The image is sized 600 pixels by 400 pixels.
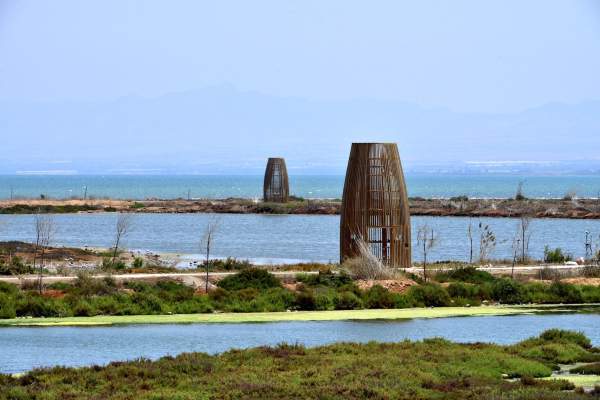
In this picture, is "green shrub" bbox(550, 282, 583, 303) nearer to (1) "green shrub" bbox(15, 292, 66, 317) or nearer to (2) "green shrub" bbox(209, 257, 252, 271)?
(2) "green shrub" bbox(209, 257, 252, 271)

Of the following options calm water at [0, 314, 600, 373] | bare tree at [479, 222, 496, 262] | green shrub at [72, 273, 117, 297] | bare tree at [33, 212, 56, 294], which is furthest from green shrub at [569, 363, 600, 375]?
bare tree at [479, 222, 496, 262]

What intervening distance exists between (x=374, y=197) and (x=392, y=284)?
453cm

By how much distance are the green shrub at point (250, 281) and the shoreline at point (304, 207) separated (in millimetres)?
56231

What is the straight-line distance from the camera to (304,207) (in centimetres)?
10125

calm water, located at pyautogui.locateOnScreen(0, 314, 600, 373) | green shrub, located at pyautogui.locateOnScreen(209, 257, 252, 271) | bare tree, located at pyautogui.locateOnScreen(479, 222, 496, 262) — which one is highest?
bare tree, located at pyautogui.locateOnScreen(479, 222, 496, 262)

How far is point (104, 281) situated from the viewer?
35656mm

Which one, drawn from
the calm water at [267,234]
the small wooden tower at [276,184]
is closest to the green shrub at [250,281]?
the calm water at [267,234]

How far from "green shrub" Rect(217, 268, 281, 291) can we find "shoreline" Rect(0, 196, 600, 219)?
56.2 m

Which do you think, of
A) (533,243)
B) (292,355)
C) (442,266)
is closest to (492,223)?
(533,243)

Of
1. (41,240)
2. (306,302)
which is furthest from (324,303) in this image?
(41,240)

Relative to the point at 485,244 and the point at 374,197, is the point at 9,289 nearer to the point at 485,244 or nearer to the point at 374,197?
the point at 374,197

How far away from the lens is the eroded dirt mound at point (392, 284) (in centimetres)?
3606

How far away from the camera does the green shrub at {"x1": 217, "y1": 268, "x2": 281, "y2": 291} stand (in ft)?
118

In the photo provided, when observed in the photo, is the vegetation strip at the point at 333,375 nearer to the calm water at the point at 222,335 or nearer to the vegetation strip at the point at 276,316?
the calm water at the point at 222,335
